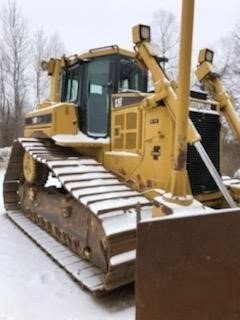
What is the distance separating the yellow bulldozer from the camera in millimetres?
2617

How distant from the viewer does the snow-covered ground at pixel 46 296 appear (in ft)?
11.4

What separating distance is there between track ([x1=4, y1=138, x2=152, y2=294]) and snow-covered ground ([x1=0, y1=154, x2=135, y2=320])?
0.41 ft

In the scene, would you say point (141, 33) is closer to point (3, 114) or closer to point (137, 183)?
point (137, 183)

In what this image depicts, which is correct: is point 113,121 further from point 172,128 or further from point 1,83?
point 1,83

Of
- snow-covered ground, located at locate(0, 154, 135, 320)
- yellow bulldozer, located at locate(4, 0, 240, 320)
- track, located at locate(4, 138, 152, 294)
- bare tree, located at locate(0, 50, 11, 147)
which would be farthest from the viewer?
bare tree, located at locate(0, 50, 11, 147)

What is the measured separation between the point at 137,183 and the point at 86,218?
0.80 m

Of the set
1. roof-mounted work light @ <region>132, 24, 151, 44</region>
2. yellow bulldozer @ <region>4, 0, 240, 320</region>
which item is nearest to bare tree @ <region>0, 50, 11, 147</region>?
yellow bulldozer @ <region>4, 0, 240, 320</region>

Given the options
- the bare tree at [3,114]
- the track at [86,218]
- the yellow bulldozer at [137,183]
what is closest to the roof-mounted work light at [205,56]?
the yellow bulldozer at [137,183]

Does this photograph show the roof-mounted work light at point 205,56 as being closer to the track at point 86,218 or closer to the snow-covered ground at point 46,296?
the track at point 86,218

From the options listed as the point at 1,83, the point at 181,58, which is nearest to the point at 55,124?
the point at 181,58

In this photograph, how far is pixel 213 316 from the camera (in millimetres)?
2682

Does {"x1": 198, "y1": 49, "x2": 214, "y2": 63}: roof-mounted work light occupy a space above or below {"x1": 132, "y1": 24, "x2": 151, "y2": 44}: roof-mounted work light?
below

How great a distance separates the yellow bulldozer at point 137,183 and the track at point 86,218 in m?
0.01

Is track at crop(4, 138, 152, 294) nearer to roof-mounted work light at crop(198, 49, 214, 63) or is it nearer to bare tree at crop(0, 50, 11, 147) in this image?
roof-mounted work light at crop(198, 49, 214, 63)
